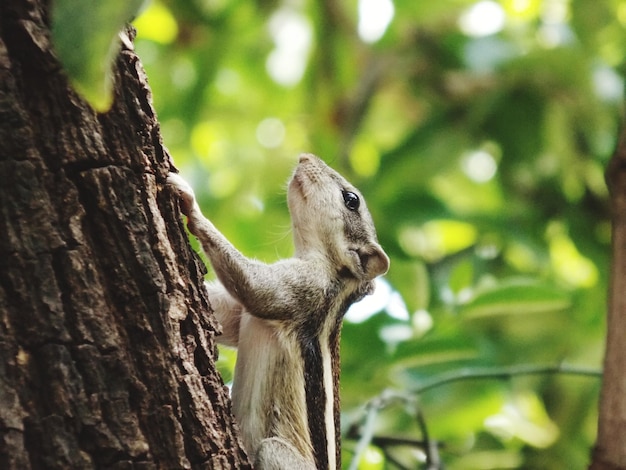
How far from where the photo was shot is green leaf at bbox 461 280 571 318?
4234 millimetres

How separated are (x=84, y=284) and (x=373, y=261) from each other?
2516 millimetres

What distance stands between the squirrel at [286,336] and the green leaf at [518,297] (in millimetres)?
497

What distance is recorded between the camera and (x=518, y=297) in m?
4.28

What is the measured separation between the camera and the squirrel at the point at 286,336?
11.4 ft

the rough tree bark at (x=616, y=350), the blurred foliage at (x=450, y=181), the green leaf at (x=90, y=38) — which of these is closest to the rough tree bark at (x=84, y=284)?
the green leaf at (x=90, y=38)

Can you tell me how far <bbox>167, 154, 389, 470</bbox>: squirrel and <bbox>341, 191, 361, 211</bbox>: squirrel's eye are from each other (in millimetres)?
320

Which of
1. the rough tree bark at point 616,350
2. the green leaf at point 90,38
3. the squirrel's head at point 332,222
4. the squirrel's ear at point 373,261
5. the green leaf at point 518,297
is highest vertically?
the squirrel's head at point 332,222

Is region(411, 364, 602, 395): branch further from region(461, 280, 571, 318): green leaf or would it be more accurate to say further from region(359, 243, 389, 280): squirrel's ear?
region(359, 243, 389, 280): squirrel's ear

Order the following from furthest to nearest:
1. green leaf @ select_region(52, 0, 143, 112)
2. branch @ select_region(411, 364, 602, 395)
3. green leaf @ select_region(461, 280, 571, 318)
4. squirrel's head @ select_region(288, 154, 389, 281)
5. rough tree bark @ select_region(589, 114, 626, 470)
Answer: squirrel's head @ select_region(288, 154, 389, 281), green leaf @ select_region(461, 280, 571, 318), branch @ select_region(411, 364, 602, 395), rough tree bark @ select_region(589, 114, 626, 470), green leaf @ select_region(52, 0, 143, 112)

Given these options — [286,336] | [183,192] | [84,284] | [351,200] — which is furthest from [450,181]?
[84,284]

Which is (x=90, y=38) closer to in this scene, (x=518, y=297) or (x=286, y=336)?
(x=286, y=336)

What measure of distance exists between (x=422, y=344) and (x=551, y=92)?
187 centimetres

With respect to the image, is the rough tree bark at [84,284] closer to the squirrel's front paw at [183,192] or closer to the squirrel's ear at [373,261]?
the squirrel's front paw at [183,192]

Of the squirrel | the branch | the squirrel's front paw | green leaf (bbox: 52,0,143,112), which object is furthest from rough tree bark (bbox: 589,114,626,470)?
green leaf (bbox: 52,0,143,112)
